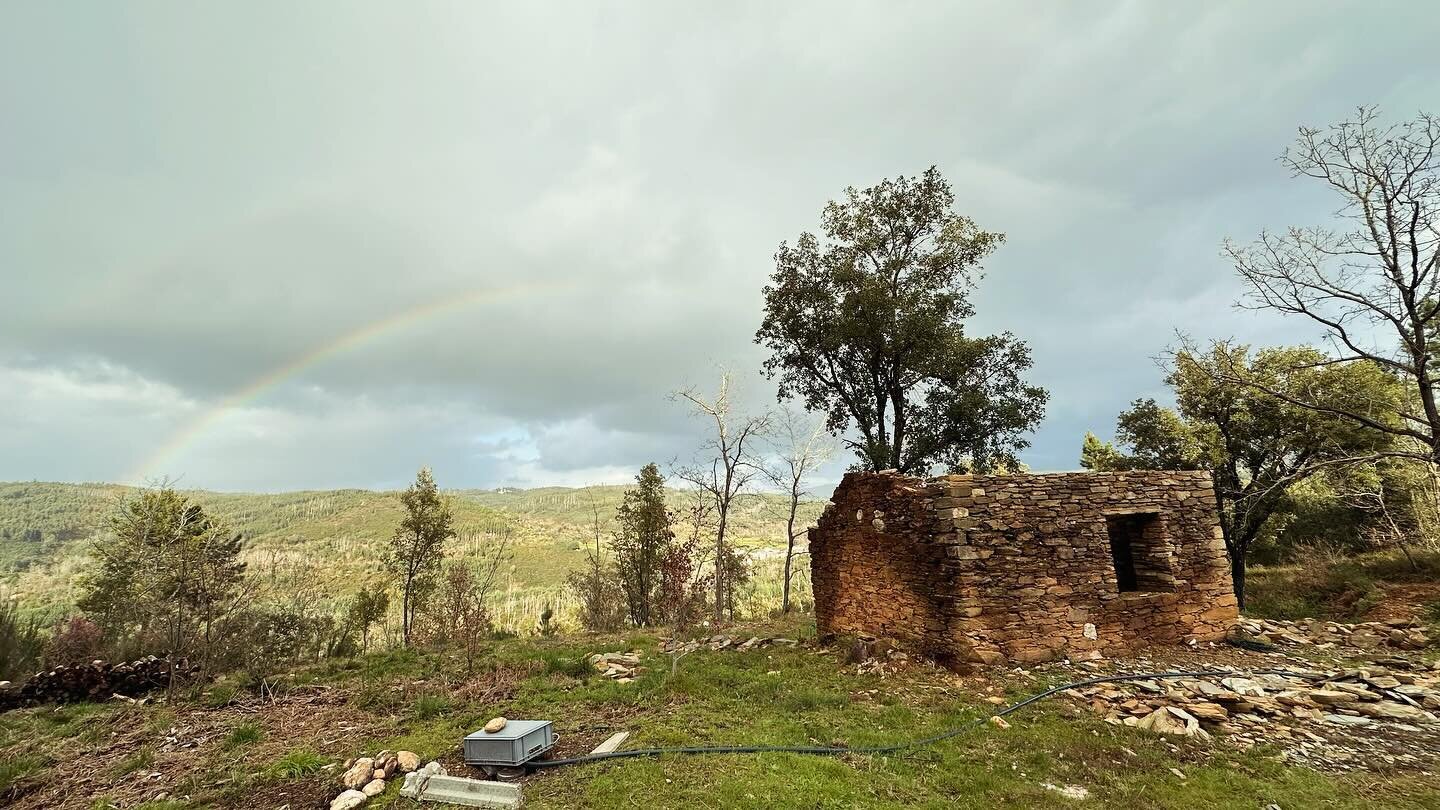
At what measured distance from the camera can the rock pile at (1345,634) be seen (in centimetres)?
942

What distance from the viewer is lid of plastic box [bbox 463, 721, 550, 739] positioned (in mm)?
6124

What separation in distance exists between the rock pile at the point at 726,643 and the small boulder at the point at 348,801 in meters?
8.03

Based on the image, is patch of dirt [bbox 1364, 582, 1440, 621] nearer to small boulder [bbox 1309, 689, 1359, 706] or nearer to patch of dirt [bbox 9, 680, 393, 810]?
small boulder [bbox 1309, 689, 1359, 706]

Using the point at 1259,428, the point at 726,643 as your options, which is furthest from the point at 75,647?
the point at 1259,428

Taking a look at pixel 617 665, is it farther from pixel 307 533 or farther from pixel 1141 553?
pixel 307 533

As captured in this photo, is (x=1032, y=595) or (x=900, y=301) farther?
(x=900, y=301)

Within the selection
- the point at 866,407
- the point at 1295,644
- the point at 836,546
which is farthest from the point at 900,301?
the point at 1295,644

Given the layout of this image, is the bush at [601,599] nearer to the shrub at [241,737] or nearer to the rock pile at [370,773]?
the shrub at [241,737]

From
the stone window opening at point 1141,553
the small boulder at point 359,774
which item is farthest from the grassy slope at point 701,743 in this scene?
the stone window opening at point 1141,553

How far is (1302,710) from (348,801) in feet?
36.0

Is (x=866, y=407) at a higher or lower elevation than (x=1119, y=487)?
higher

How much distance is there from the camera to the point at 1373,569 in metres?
14.2

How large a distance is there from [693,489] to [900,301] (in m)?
13.0

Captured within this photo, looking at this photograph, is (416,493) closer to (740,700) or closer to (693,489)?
(693,489)
